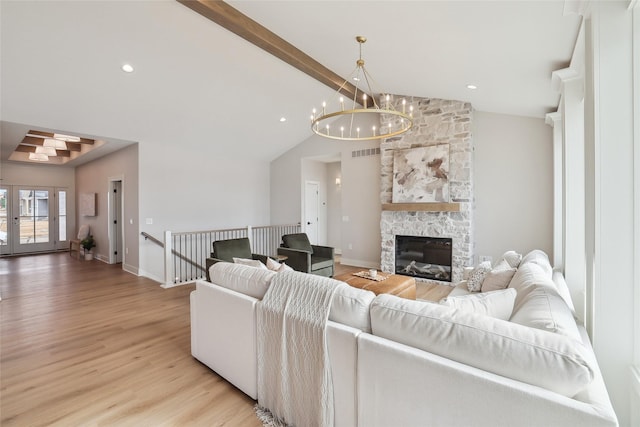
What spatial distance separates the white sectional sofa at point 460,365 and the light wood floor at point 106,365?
0.94 m

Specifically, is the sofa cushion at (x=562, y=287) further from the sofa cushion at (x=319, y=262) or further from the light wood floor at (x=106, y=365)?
the sofa cushion at (x=319, y=262)

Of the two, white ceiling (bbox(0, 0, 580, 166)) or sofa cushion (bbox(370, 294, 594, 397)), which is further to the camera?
white ceiling (bbox(0, 0, 580, 166))

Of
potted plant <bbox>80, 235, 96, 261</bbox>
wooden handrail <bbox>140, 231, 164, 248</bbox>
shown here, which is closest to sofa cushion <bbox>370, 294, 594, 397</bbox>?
wooden handrail <bbox>140, 231, 164, 248</bbox>

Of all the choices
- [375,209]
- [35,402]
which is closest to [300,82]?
[375,209]

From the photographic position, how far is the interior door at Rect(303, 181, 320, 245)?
8031 millimetres

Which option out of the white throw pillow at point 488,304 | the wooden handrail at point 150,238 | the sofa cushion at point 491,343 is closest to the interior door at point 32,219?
the wooden handrail at point 150,238

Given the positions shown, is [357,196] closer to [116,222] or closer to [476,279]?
[476,279]

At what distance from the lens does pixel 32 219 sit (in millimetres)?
8844

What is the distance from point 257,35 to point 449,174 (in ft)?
12.4

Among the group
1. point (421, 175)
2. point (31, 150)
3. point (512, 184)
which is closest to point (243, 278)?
point (421, 175)

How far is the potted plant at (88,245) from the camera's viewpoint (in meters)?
7.67

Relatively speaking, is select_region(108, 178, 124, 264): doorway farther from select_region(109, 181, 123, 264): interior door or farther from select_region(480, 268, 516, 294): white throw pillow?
select_region(480, 268, 516, 294): white throw pillow

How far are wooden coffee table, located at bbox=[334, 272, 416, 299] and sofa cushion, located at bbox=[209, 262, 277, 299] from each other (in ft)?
4.84

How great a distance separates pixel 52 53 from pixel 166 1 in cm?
164
